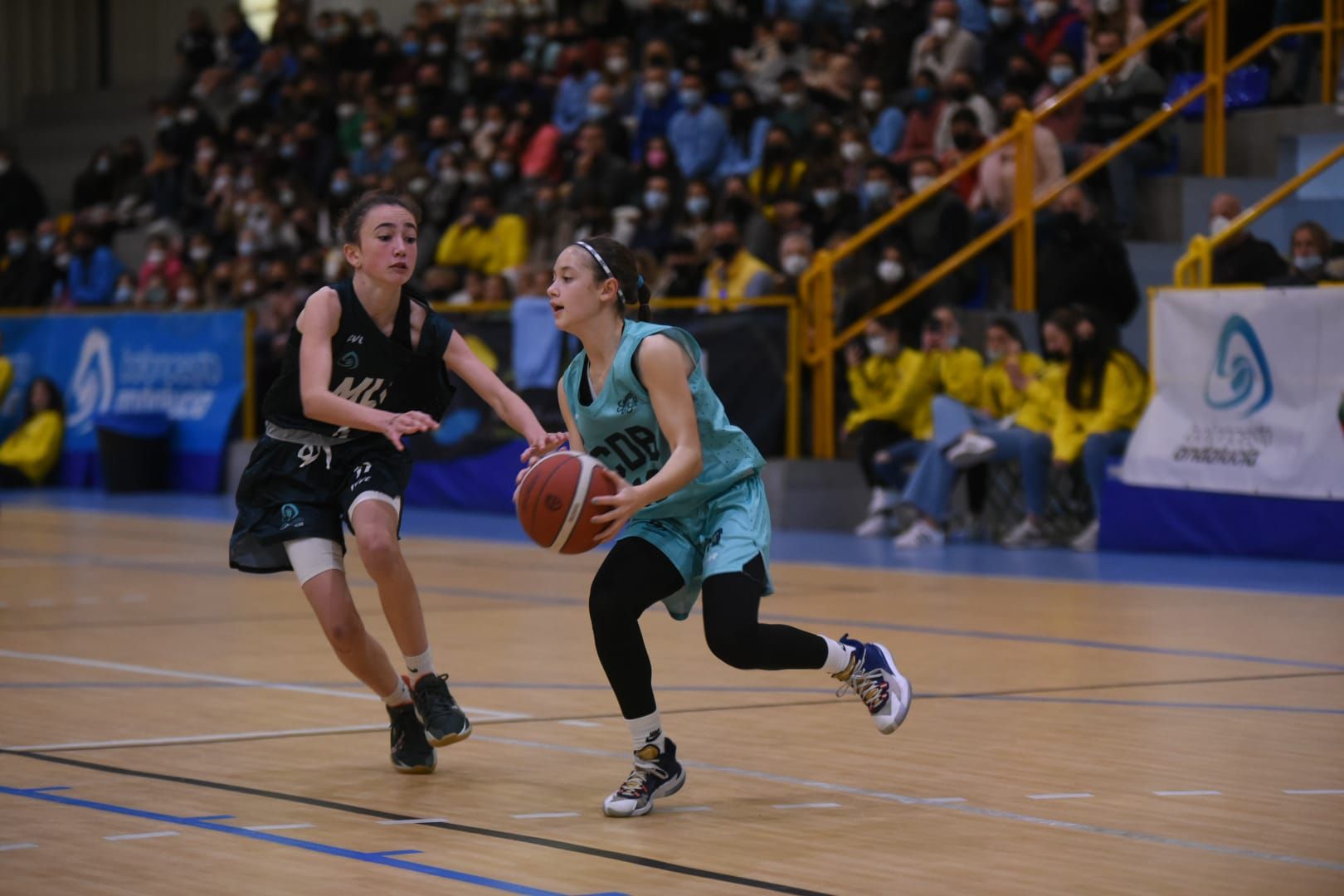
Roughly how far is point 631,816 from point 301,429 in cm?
169

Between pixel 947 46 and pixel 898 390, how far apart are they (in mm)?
4501

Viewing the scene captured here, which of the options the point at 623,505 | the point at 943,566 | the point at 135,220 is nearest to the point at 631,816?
the point at 623,505

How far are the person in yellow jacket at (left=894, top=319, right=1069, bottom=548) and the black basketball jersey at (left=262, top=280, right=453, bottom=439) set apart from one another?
27.3ft

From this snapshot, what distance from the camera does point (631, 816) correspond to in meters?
5.32

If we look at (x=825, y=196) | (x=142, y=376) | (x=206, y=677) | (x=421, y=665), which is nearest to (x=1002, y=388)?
(x=825, y=196)

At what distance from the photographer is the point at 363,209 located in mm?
6133

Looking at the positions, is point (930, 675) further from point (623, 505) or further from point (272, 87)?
point (272, 87)

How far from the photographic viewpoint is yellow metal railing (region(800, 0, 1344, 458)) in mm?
15508

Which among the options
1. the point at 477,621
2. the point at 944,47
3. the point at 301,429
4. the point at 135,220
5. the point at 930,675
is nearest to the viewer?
the point at 301,429

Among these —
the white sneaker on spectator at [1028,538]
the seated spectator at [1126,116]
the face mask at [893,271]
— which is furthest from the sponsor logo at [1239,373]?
the seated spectator at [1126,116]

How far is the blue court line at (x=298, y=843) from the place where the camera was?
446 cm

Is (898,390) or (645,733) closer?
(645,733)

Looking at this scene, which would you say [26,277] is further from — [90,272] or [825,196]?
[825,196]

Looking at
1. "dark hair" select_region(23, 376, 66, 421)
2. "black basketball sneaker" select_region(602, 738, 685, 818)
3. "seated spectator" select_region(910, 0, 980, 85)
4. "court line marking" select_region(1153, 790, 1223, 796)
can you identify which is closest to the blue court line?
"black basketball sneaker" select_region(602, 738, 685, 818)
